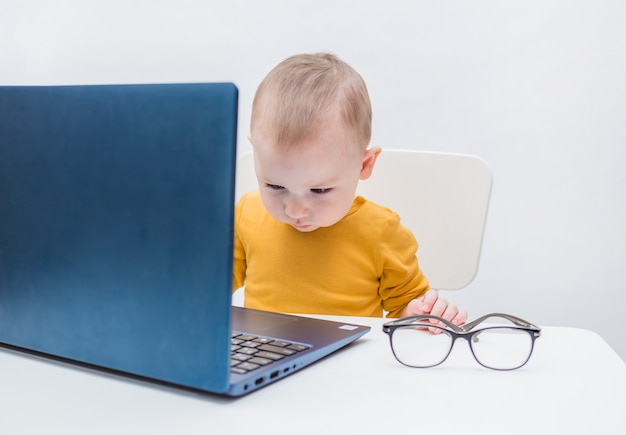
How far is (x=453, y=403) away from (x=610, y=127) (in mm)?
1477

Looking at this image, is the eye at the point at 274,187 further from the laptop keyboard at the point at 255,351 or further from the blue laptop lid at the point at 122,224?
the blue laptop lid at the point at 122,224

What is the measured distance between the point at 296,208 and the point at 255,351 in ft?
1.08

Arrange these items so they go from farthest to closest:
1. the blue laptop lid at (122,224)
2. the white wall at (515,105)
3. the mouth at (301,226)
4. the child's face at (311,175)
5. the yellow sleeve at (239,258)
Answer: the white wall at (515,105), the yellow sleeve at (239,258), the mouth at (301,226), the child's face at (311,175), the blue laptop lid at (122,224)

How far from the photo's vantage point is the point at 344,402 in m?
0.54

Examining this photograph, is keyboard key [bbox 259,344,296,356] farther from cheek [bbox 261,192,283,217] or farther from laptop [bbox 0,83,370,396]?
cheek [bbox 261,192,283,217]

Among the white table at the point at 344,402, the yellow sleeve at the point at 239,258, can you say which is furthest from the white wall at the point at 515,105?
the white table at the point at 344,402

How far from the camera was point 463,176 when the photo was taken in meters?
1.17

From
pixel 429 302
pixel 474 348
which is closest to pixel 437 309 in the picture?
pixel 429 302

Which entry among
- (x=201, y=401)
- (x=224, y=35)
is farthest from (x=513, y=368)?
(x=224, y=35)

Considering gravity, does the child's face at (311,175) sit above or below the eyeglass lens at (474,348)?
above

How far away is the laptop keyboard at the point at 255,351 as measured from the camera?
570 mm

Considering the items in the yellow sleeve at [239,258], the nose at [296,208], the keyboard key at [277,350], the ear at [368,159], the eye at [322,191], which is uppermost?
the ear at [368,159]

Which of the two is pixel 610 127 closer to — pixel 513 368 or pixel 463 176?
pixel 463 176

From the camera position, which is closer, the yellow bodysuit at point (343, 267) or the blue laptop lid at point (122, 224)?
the blue laptop lid at point (122, 224)
